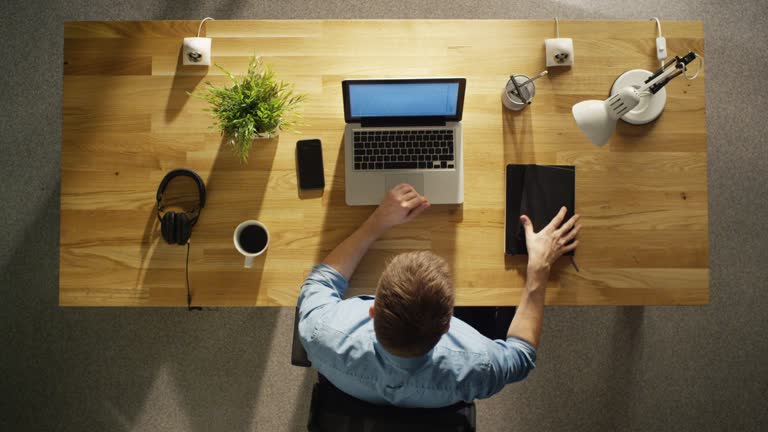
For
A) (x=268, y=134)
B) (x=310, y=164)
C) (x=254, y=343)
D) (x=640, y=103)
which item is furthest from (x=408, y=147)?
(x=254, y=343)

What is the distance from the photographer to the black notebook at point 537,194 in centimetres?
129

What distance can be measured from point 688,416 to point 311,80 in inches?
86.9

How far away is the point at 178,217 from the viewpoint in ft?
4.08

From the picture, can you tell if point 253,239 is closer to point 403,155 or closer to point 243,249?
point 243,249

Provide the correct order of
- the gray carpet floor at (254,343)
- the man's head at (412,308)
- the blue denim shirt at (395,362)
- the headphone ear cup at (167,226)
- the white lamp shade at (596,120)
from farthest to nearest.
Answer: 1. the gray carpet floor at (254,343)
2. the headphone ear cup at (167,226)
3. the white lamp shade at (596,120)
4. the blue denim shirt at (395,362)
5. the man's head at (412,308)

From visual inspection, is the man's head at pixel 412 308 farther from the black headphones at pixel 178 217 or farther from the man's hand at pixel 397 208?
the black headphones at pixel 178 217

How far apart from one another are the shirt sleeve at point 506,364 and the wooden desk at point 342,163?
0.49 ft

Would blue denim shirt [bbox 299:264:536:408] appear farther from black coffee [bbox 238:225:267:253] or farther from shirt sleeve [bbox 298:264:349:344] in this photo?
black coffee [bbox 238:225:267:253]

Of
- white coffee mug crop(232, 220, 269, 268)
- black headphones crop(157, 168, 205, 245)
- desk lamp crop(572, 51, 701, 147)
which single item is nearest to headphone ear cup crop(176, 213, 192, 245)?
black headphones crop(157, 168, 205, 245)

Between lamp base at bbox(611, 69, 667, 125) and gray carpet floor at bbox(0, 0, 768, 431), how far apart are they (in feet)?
3.40

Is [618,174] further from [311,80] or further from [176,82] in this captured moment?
[176,82]

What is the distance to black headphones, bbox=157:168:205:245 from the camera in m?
1.24

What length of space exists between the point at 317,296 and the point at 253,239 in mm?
276

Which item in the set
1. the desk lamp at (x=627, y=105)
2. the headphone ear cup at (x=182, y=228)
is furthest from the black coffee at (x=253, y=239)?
the desk lamp at (x=627, y=105)
